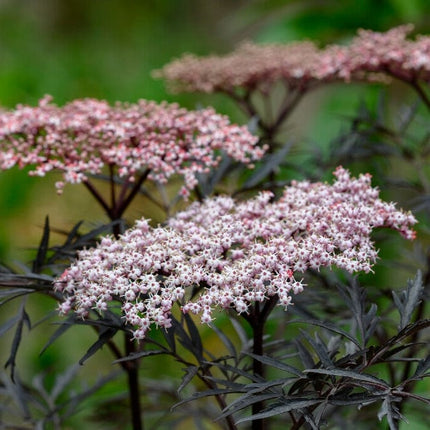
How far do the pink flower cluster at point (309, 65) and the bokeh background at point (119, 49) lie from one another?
1.64ft

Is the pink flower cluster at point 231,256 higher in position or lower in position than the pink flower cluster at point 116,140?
lower

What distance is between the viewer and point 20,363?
230 centimetres

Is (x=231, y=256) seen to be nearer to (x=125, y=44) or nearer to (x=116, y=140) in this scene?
(x=116, y=140)

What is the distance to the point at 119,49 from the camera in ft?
10.4

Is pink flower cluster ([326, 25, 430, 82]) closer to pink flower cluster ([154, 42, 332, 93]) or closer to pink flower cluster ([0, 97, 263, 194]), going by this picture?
pink flower cluster ([154, 42, 332, 93])

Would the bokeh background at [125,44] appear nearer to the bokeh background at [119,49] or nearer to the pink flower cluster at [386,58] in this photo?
the bokeh background at [119,49]

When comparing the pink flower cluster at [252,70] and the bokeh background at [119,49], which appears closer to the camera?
the pink flower cluster at [252,70]

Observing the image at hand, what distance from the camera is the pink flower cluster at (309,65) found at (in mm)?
1158

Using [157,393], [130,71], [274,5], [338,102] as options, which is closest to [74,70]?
[130,71]


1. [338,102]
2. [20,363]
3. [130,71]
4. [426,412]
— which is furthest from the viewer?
[130,71]

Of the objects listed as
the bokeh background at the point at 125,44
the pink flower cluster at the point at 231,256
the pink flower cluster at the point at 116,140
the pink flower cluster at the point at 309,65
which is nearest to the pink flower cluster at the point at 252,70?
the pink flower cluster at the point at 309,65

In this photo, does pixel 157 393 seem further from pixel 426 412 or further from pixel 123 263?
pixel 123 263

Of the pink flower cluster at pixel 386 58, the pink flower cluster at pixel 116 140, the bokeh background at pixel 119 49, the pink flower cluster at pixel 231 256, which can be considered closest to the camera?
the pink flower cluster at pixel 231 256

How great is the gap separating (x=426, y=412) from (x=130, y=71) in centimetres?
223
